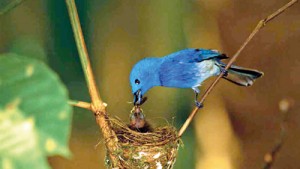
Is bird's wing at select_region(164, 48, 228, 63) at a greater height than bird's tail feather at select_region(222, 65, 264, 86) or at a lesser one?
greater

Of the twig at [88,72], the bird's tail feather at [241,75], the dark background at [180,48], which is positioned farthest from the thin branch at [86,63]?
the dark background at [180,48]

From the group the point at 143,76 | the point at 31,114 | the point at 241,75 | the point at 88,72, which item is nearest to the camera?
the point at 31,114

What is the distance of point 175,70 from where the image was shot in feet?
3.77

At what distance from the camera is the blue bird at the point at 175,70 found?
1133 millimetres

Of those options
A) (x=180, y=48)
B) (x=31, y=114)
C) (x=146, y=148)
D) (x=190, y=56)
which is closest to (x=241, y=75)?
(x=190, y=56)

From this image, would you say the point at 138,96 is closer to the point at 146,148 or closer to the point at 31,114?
the point at 146,148

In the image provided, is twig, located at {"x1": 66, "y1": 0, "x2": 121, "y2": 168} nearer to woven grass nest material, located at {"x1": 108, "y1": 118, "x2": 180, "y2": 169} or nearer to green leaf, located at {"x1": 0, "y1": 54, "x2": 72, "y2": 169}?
woven grass nest material, located at {"x1": 108, "y1": 118, "x2": 180, "y2": 169}

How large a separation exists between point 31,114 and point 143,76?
52 centimetres

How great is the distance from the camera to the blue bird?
1133mm

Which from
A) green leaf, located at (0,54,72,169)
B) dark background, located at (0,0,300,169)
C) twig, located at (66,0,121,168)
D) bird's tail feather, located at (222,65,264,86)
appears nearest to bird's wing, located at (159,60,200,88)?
bird's tail feather, located at (222,65,264,86)

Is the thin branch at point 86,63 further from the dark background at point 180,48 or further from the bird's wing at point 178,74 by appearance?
the dark background at point 180,48

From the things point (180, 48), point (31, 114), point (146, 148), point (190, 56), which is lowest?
point (31, 114)

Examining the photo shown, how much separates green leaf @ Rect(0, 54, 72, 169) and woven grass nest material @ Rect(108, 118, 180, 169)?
46 cm

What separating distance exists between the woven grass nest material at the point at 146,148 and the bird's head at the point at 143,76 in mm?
77
